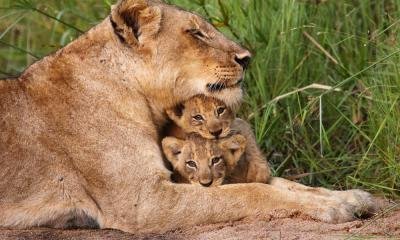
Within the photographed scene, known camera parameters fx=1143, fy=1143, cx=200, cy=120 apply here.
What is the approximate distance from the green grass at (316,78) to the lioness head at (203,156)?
2.89ft

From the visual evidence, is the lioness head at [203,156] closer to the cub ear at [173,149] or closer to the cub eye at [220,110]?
the cub ear at [173,149]

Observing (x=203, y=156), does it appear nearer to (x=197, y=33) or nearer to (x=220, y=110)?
(x=220, y=110)

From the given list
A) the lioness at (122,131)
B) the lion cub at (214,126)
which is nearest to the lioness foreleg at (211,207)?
the lioness at (122,131)

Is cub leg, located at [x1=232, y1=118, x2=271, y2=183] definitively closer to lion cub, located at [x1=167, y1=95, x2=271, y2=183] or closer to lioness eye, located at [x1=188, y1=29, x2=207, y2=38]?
lion cub, located at [x1=167, y1=95, x2=271, y2=183]

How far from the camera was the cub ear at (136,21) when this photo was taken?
21.7 feet

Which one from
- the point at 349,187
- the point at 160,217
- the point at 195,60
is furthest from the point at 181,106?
the point at 349,187

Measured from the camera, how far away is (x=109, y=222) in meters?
6.32

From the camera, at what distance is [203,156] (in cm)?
643

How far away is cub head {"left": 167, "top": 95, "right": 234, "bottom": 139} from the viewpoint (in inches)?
Result: 259

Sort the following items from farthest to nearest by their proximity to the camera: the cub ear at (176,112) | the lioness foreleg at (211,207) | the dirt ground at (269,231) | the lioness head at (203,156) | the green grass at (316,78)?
the green grass at (316,78)
the cub ear at (176,112)
the lioness head at (203,156)
the lioness foreleg at (211,207)
the dirt ground at (269,231)

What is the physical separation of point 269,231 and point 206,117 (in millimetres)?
887

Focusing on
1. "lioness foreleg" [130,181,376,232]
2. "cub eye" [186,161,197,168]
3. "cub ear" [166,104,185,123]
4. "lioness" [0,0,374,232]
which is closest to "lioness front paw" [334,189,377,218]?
"lioness" [0,0,374,232]

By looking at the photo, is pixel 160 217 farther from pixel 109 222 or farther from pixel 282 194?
pixel 282 194

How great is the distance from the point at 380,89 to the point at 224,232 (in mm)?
1924
